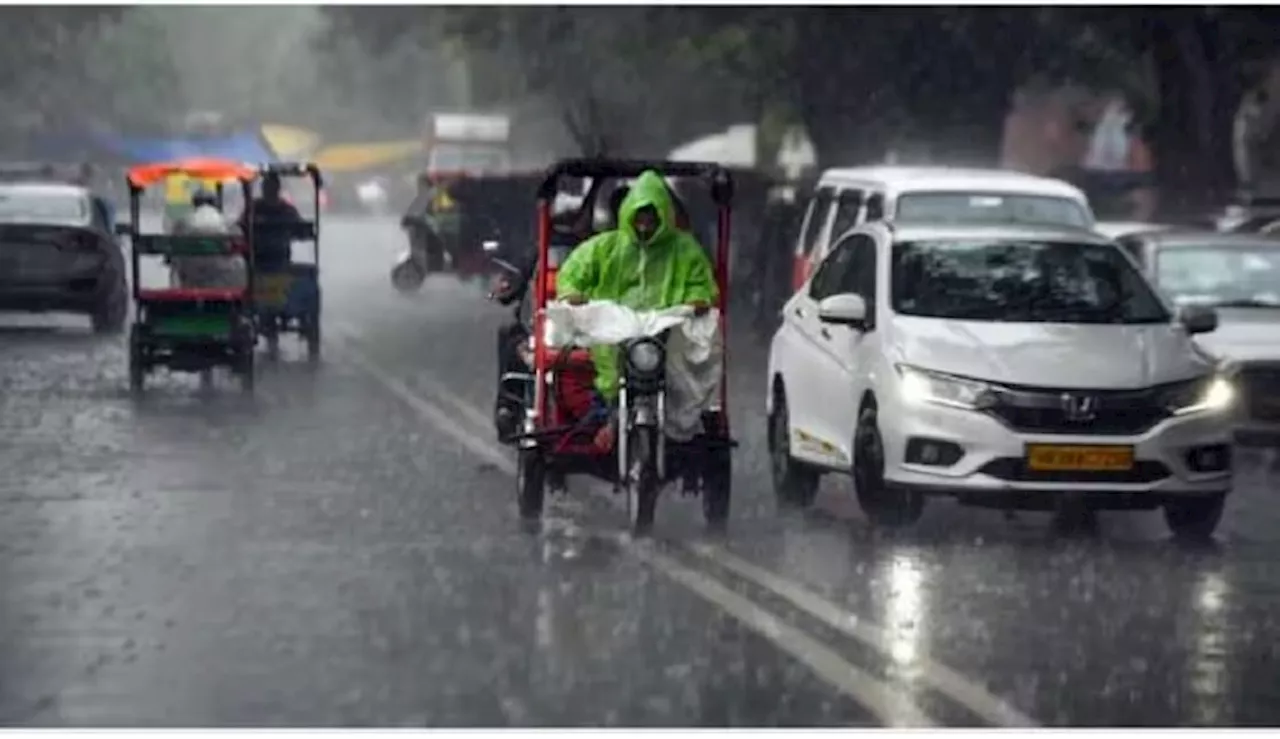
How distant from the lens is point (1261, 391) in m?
20.5

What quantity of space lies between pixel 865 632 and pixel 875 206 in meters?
11.3

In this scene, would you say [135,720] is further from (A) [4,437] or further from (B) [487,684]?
(A) [4,437]

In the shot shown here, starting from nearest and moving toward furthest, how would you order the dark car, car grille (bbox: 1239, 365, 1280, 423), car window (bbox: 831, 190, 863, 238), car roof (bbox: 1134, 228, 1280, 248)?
car grille (bbox: 1239, 365, 1280, 423) < car roof (bbox: 1134, 228, 1280, 248) < car window (bbox: 831, 190, 863, 238) < the dark car

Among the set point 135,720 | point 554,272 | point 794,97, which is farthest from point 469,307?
point 135,720

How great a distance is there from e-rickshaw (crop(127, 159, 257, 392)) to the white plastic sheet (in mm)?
9090

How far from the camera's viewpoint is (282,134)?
101 metres

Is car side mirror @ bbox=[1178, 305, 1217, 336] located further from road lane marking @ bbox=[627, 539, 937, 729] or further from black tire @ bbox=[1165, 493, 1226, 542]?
road lane marking @ bbox=[627, 539, 937, 729]

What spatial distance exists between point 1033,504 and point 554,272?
9.56 ft

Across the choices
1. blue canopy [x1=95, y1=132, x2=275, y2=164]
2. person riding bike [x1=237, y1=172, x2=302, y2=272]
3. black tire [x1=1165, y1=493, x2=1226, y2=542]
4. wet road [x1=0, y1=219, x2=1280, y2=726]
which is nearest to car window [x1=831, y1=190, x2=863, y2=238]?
wet road [x1=0, y1=219, x2=1280, y2=726]

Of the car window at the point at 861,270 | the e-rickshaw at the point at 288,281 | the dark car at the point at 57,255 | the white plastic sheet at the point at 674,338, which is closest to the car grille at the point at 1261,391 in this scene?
the car window at the point at 861,270

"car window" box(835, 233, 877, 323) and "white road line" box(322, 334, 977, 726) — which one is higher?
"car window" box(835, 233, 877, 323)

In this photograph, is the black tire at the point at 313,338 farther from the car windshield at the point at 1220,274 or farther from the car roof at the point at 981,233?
the car roof at the point at 981,233

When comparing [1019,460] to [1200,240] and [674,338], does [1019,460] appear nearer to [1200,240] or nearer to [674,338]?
[674,338]

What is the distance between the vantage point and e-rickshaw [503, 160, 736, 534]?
15.0 m
